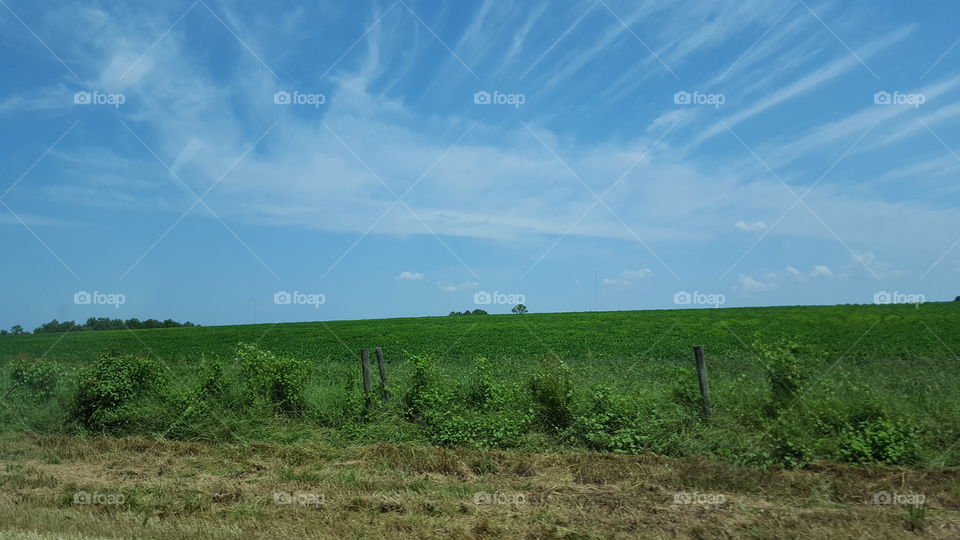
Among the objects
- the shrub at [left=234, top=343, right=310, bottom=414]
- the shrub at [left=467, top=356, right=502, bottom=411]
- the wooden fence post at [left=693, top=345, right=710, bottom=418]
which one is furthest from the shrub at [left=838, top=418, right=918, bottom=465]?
the shrub at [left=234, top=343, right=310, bottom=414]

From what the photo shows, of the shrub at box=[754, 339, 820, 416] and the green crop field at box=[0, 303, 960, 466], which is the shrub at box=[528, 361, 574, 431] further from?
the shrub at box=[754, 339, 820, 416]

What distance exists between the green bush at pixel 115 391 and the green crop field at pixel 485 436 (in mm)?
34

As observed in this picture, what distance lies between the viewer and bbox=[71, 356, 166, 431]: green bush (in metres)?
11.2

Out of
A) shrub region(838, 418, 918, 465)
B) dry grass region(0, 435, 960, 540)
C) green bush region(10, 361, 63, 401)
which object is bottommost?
dry grass region(0, 435, 960, 540)

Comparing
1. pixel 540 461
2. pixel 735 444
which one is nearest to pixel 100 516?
pixel 540 461

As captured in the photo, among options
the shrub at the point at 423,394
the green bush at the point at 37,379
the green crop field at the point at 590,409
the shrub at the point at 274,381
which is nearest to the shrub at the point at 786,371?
the green crop field at the point at 590,409

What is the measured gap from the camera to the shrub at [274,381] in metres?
11.4

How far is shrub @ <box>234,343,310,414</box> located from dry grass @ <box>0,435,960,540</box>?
1.85 metres

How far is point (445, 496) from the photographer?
701cm

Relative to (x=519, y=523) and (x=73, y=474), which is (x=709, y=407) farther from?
(x=73, y=474)

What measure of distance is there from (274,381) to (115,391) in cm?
296

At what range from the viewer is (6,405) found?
41.7 feet

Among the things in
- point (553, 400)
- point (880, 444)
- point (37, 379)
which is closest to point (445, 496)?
point (553, 400)

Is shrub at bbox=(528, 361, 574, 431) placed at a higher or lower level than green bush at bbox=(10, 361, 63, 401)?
lower
